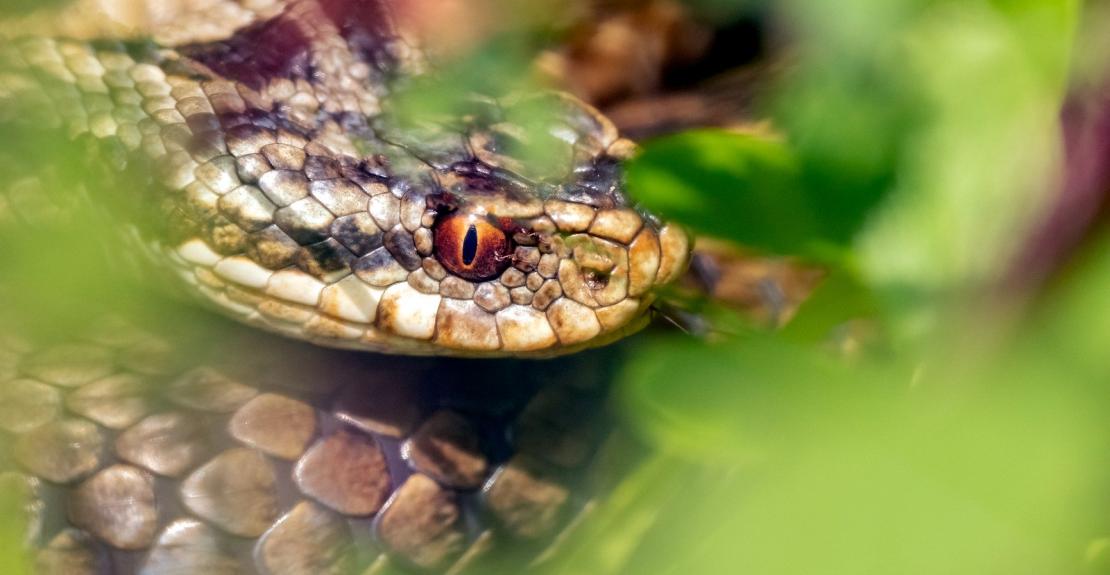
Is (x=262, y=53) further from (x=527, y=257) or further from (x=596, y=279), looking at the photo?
(x=596, y=279)

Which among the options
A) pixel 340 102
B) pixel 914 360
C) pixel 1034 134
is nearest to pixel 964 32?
pixel 1034 134

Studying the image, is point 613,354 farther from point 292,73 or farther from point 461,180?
point 292,73

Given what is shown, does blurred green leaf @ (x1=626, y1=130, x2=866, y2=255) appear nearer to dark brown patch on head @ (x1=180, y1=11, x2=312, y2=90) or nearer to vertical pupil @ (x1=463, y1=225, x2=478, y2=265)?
vertical pupil @ (x1=463, y1=225, x2=478, y2=265)

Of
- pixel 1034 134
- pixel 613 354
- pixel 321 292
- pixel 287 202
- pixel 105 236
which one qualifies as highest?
pixel 1034 134

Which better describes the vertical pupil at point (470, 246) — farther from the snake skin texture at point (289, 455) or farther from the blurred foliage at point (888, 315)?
the blurred foliage at point (888, 315)

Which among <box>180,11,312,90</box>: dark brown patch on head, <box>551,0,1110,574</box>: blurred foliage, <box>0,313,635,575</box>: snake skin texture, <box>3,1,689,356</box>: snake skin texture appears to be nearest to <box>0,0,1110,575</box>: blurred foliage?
<box>551,0,1110,574</box>: blurred foliage

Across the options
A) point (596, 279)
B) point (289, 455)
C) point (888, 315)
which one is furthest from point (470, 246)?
point (888, 315)
